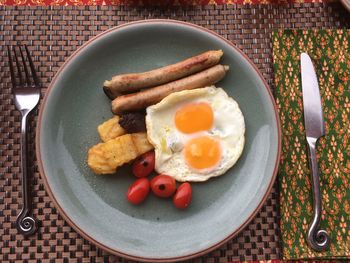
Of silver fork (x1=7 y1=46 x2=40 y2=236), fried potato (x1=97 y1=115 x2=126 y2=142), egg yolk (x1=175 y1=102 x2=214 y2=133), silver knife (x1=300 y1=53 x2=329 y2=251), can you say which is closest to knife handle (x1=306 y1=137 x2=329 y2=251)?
silver knife (x1=300 y1=53 x2=329 y2=251)

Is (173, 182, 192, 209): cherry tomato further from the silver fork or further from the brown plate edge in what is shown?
the brown plate edge

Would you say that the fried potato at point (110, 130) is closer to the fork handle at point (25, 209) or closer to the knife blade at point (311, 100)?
the fork handle at point (25, 209)

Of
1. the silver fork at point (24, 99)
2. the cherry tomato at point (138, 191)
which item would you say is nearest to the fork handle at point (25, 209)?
the silver fork at point (24, 99)

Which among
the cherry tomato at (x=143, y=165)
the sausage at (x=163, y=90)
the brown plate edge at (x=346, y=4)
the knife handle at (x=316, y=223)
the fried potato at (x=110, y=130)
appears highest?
the brown plate edge at (x=346, y=4)

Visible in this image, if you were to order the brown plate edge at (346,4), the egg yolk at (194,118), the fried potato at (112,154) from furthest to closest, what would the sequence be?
the brown plate edge at (346,4) → the egg yolk at (194,118) → the fried potato at (112,154)

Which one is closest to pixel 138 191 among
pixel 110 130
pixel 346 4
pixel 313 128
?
pixel 110 130

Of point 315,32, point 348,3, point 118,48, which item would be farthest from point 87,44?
point 348,3

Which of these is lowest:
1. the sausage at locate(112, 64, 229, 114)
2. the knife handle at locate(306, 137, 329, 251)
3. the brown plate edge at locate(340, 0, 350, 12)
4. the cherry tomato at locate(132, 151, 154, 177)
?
the knife handle at locate(306, 137, 329, 251)

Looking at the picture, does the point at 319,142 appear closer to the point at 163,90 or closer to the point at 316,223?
the point at 316,223
